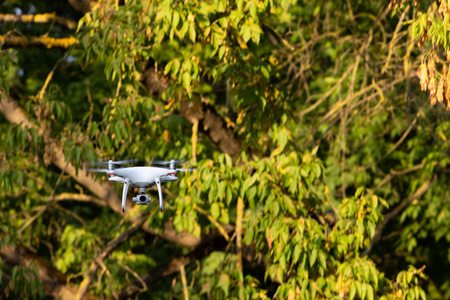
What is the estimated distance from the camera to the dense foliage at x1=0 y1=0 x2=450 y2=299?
5407 mm

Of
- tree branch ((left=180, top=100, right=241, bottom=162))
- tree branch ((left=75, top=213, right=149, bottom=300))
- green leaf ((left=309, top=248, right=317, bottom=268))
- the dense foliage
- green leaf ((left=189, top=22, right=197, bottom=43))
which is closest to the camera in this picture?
green leaf ((left=189, top=22, right=197, bottom=43))

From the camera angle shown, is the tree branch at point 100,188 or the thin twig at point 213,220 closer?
the thin twig at point 213,220

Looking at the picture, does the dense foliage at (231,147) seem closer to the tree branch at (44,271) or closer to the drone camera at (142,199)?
the tree branch at (44,271)

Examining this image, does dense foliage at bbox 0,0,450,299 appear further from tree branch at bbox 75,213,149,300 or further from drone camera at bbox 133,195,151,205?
drone camera at bbox 133,195,151,205

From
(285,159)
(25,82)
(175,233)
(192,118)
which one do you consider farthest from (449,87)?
(25,82)

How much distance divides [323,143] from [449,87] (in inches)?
136

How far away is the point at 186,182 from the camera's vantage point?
225 inches

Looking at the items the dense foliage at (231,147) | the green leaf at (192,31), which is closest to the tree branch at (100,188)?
the dense foliage at (231,147)

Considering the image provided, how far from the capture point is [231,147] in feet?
21.7

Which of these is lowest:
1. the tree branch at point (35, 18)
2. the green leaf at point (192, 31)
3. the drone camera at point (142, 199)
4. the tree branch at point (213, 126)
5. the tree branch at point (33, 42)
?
the drone camera at point (142, 199)

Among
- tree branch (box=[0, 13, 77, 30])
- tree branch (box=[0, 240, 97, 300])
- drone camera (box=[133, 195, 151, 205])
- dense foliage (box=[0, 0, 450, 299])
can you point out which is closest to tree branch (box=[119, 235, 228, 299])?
dense foliage (box=[0, 0, 450, 299])

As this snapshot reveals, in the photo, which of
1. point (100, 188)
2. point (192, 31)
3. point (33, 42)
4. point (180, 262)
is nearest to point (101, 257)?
point (100, 188)

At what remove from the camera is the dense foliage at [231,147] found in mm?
5407

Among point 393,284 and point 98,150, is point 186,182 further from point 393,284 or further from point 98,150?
point 393,284
